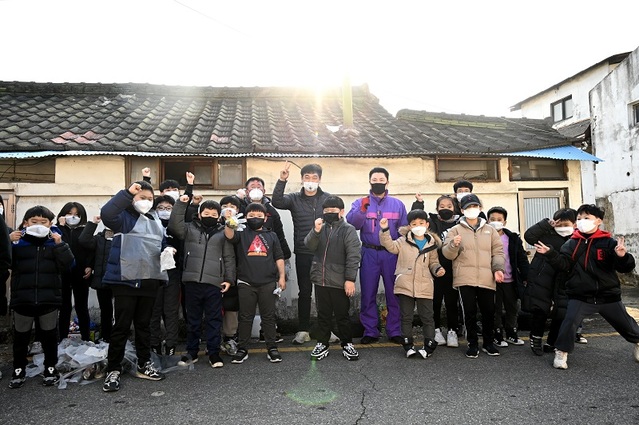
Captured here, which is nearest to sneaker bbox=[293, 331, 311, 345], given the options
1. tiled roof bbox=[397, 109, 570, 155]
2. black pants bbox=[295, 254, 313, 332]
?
black pants bbox=[295, 254, 313, 332]

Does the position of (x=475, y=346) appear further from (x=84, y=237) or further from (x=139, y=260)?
(x=84, y=237)

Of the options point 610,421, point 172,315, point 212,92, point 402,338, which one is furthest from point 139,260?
point 212,92

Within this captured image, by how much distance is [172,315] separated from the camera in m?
5.14

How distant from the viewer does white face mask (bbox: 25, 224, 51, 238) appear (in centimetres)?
434

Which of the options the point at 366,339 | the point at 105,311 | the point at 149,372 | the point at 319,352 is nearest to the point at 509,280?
the point at 366,339

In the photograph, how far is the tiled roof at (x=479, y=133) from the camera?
7.74 meters

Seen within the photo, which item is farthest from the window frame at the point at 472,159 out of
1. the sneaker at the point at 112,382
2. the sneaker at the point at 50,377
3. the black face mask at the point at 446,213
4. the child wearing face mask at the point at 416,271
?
the sneaker at the point at 50,377

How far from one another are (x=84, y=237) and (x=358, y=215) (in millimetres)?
3610

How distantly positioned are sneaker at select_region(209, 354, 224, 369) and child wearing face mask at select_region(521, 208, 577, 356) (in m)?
3.76

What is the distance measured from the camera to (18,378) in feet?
13.5

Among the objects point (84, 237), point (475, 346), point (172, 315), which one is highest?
point (84, 237)

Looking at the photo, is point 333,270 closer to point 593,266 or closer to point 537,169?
point 593,266

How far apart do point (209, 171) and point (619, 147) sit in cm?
1445

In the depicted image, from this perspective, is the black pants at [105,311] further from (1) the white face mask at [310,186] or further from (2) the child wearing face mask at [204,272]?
(1) the white face mask at [310,186]
